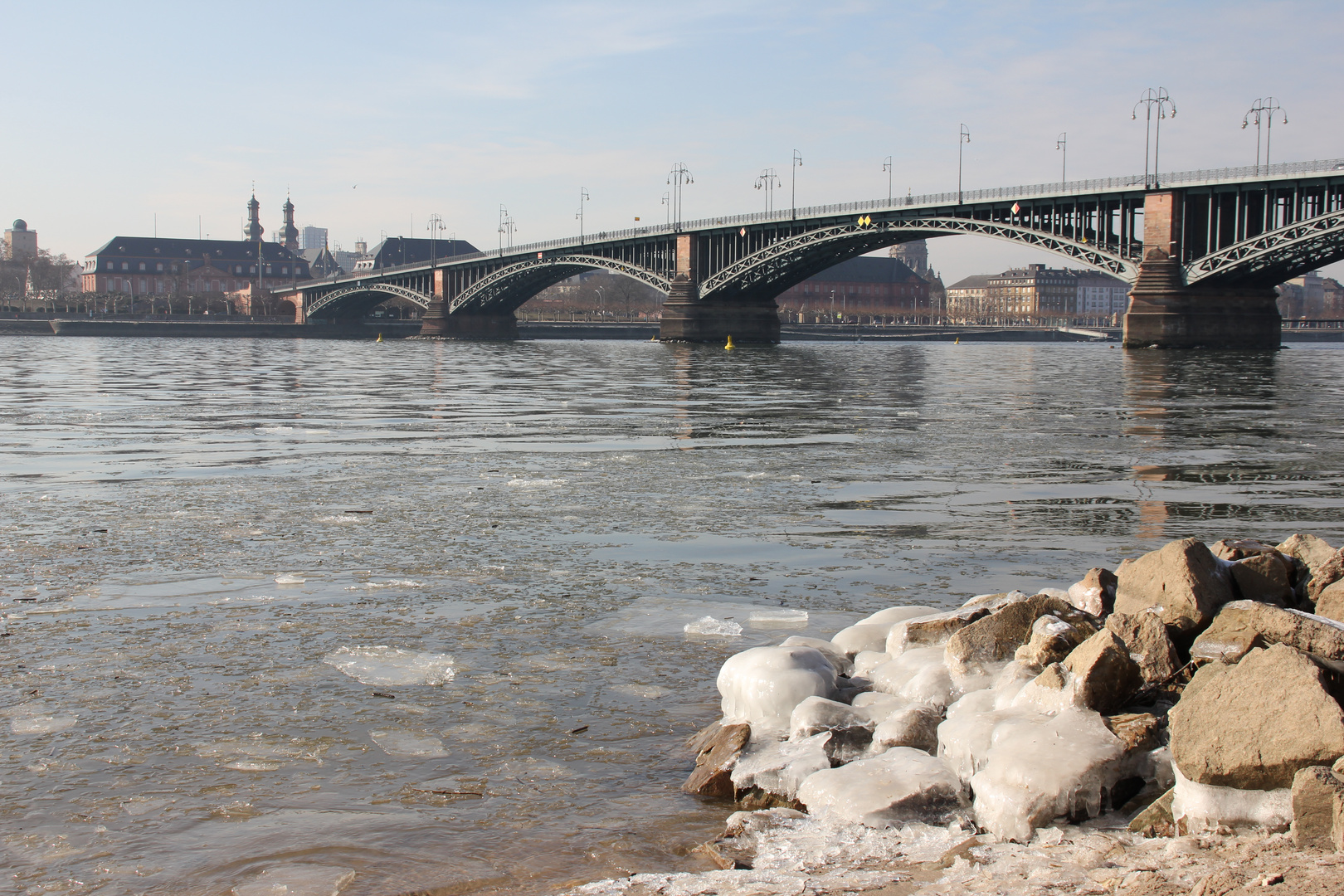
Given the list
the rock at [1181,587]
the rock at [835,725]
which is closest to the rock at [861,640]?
the rock at [835,725]

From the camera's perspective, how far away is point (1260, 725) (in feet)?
12.1

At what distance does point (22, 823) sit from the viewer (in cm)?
390

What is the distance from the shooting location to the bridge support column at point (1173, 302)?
200ft

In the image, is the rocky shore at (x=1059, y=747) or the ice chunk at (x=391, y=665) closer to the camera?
the rocky shore at (x=1059, y=747)

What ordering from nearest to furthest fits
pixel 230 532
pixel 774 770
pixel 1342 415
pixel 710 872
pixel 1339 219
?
pixel 710 872, pixel 774 770, pixel 230 532, pixel 1342 415, pixel 1339 219

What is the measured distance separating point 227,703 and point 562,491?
633 centimetres

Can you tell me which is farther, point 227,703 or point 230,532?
point 230,532

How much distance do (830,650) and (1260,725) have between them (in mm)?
2042

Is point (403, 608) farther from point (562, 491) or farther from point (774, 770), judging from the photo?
point (562, 491)

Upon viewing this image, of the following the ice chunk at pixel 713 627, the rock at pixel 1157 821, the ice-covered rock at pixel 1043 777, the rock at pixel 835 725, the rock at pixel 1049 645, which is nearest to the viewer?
the rock at pixel 1157 821

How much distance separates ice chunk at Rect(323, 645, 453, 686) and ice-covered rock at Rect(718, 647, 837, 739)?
4.39 ft

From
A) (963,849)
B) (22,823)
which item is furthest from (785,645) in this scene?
(22,823)

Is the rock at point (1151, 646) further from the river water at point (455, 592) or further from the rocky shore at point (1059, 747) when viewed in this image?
the river water at point (455, 592)

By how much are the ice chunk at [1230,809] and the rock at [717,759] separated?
1.51 meters
